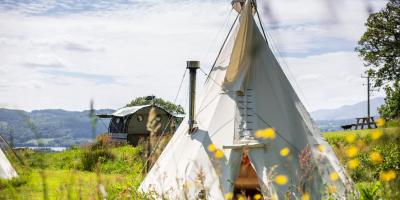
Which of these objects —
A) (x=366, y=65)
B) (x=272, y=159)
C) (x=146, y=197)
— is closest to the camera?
(x=146, y=197)

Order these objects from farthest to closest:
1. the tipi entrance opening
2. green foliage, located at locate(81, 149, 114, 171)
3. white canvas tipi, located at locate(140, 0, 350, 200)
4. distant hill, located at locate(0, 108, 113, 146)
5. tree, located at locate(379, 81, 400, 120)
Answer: tree, located at locate(379, 81, 400, 120) → green foliage, located at locate(81, 149, 114, 171) → the tipi entrance opening → white canvas tipi, located at locate(140, 0, 350, 200) → distant hill, located at locate(0, 108, 113, 146)

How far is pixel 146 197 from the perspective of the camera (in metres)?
6.76

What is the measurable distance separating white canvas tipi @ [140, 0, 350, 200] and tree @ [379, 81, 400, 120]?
1923 cm

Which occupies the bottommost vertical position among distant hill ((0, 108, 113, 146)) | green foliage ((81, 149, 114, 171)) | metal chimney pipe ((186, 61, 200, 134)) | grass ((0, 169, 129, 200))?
grass ((0, 169, 129, 200))

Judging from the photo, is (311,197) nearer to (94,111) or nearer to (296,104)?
(296,104)

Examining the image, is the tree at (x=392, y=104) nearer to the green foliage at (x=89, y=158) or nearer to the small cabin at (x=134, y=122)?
the small cabin at (x=134, y=122)

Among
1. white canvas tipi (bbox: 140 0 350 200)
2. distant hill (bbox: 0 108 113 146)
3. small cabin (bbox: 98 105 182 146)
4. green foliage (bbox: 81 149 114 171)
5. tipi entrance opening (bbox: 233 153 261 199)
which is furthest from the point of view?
small cabin (bbox: 98 105 182 146)

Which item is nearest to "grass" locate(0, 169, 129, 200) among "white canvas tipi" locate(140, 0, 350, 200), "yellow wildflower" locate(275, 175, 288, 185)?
"white canvas tipi" locate(140, 0, 350, 200)

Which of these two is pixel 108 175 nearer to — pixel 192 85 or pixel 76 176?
pixel 76 176

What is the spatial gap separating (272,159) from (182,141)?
4.99 feet

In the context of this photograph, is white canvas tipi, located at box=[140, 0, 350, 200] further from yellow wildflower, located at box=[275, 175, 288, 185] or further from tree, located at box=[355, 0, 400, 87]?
tree, located at box=[355, 0, 400, 87]

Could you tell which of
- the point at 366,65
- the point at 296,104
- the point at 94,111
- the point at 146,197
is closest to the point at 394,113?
the point at 366,65

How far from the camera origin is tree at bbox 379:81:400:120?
25781 mm

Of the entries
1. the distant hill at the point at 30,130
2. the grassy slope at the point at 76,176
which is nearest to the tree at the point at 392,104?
the grassy slope at the point at 76,176
